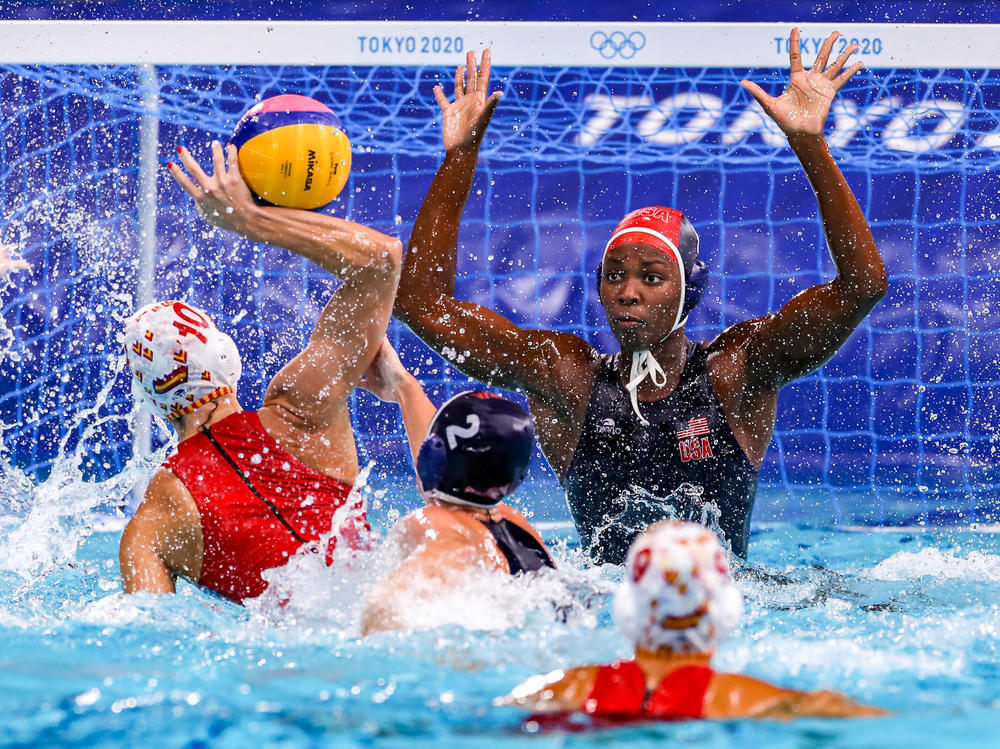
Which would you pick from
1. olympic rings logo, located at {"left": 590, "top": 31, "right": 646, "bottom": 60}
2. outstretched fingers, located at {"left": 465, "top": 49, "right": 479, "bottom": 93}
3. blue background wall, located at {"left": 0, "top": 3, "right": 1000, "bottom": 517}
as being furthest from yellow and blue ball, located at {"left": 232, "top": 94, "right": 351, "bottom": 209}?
blue background wall, located at {"left": 0, "top": 3, "right": 1000, "bottom": 517}

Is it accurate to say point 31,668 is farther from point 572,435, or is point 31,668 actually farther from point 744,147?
point 744,147

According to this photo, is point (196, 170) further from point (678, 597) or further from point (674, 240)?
point (678, 597)

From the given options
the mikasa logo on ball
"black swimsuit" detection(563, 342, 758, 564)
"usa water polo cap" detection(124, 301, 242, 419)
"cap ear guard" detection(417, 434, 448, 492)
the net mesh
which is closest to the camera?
"cap ear guard" detection(417, 434, 448, 492)

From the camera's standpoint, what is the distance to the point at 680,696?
2.44 m

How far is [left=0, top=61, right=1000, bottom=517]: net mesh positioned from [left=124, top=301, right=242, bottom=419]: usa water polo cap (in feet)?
10.9

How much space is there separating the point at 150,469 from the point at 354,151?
89.1 inches

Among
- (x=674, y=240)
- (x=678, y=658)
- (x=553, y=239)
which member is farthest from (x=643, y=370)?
(x=553, y=239)

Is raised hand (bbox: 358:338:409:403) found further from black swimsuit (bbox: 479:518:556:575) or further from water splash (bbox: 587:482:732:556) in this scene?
water splash (bbox: 587:482:732:556)

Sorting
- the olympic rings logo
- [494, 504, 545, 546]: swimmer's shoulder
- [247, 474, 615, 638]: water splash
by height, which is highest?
the olympic rings logo

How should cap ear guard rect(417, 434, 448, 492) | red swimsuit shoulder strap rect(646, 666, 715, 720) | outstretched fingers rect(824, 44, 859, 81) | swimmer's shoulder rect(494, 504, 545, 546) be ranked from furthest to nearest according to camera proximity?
outstretched fingers rect(824, 44, 859, 81) → swimmer's shoulder rect(494, 504, 545, 546) → cap ear guard rect(417, 434, 448, 492) → red swimsuit shoulder strap rect(646, 666, 715, 720)

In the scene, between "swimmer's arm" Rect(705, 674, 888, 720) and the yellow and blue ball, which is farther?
the yellow and blue ball

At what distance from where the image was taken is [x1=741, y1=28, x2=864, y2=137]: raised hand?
382 centimetres

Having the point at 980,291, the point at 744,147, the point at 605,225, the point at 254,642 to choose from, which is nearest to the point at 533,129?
the point at 605,225

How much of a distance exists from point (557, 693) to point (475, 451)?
829 millimetres
